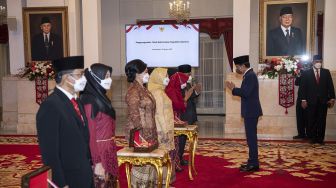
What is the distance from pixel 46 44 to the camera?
410 inches

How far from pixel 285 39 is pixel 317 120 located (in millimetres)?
2233

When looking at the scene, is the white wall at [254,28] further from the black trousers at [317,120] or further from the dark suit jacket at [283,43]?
the black trousers at [317,120]

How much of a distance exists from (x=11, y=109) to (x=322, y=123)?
7708mm

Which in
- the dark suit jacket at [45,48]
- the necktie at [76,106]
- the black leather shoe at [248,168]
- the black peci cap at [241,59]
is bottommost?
the black leather shoe at [248,168]

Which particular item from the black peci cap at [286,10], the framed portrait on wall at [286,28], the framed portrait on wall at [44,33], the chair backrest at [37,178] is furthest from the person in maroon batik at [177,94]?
the framed portrait on wall at [44,33]

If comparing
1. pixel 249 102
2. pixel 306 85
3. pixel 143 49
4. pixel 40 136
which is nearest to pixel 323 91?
pixel 306 85

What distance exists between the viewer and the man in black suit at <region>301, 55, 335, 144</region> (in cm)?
805

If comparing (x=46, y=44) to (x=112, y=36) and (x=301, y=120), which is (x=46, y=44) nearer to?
(x=112, y=36)

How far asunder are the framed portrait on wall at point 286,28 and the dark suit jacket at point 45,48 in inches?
204

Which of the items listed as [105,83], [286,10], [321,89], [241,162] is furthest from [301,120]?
[105,83]

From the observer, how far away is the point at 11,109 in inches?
414

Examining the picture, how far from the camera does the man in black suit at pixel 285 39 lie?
933 centimetres

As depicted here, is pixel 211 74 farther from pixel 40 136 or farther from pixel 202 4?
pixel 40 136

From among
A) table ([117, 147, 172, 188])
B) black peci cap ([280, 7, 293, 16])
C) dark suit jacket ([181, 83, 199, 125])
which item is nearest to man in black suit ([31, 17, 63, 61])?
dark suit jacket ([181, 83, 199, 125])
